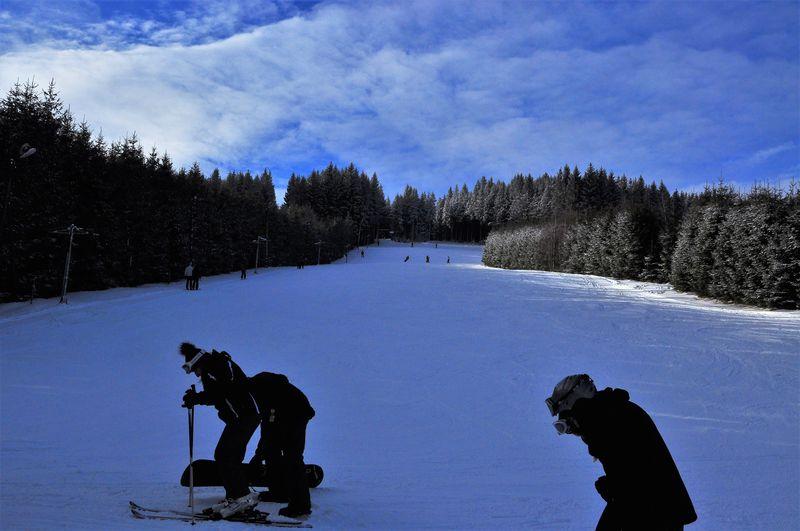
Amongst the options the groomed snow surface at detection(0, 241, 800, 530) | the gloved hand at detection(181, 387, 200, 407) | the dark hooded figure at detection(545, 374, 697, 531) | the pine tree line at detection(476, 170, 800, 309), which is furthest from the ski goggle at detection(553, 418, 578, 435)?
the pine tree line at detection(476, 170, 800, 309)

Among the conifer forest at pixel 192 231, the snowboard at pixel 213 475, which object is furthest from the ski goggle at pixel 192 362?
the conifer forest at pixel 192 231

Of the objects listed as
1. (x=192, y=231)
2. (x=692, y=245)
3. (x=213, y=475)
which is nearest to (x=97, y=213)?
(x=192, y=231)

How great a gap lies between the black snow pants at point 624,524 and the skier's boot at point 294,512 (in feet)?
9.90

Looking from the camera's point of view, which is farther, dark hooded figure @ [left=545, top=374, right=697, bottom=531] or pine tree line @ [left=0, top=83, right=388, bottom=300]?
pine tree line @ [left=0, top=83, right=388, bottom=300]

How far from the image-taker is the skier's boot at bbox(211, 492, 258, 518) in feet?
14.8

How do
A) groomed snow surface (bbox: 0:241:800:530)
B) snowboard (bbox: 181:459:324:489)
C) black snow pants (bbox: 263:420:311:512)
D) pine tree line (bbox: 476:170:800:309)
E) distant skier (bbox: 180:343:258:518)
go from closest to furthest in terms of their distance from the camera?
distant skier (bbox: 180:343:258:518)
black snow pants (bbox: 263:420:311:512)
snowboard (bbox: 181:459:324:489)
groomed snow surface (bbox: 0:241:800:530)
pine tree line (bbox: 476:170:800:309)

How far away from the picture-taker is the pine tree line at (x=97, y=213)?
19312mm

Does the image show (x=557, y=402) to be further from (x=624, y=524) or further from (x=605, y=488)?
(x=624, y=524)

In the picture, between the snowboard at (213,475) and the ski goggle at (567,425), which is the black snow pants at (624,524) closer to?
the ski goggle at (567,425)

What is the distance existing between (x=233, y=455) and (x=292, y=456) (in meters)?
0.58

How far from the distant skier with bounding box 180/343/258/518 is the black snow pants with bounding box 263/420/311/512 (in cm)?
31

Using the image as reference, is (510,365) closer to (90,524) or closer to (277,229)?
(90,524)

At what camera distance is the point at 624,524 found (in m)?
2.66

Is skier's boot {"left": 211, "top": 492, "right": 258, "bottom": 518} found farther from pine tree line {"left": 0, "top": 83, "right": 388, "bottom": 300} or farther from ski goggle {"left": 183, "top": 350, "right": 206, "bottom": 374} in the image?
pine tree line {"left": 0, "top": 83, "right": 388, "bottom": 300}
